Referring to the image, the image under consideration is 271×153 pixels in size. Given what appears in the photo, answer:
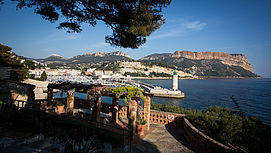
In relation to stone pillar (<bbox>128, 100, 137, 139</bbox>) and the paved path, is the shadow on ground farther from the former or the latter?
stone pillar (<bbox>128, 100, 137, 139</bbox>)

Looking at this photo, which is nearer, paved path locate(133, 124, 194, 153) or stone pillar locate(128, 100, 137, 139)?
paved path locate(133, 124, 194, 153)

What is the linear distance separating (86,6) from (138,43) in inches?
116

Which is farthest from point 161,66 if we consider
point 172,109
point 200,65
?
point 172,109

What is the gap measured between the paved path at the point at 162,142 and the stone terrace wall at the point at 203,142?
33 cm

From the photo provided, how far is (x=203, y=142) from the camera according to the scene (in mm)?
5258

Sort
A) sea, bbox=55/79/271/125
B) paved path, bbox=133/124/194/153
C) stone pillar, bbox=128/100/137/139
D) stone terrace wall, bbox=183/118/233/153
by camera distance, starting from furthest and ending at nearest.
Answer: sea, bbox=55/79/271/125, stone pillar, bbox=128/100/137/139, paved path, bbox=133/124/194/153, stone terrace wall, bbox=183/118/233/153

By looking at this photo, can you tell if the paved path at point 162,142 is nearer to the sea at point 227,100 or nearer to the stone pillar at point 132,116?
the stone pillar at point 132,116

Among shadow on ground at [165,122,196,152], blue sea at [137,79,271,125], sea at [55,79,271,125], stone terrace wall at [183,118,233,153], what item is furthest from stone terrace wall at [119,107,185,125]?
blue sea at [137,79,271,125]

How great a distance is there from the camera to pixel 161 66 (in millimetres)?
169250

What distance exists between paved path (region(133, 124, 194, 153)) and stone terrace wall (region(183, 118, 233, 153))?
330mm

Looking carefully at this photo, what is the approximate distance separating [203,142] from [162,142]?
1660mm

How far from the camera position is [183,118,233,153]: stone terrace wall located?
14.8 ft

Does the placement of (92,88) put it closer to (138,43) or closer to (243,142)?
(138,43)

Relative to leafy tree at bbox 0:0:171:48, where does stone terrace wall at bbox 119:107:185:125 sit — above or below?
below
